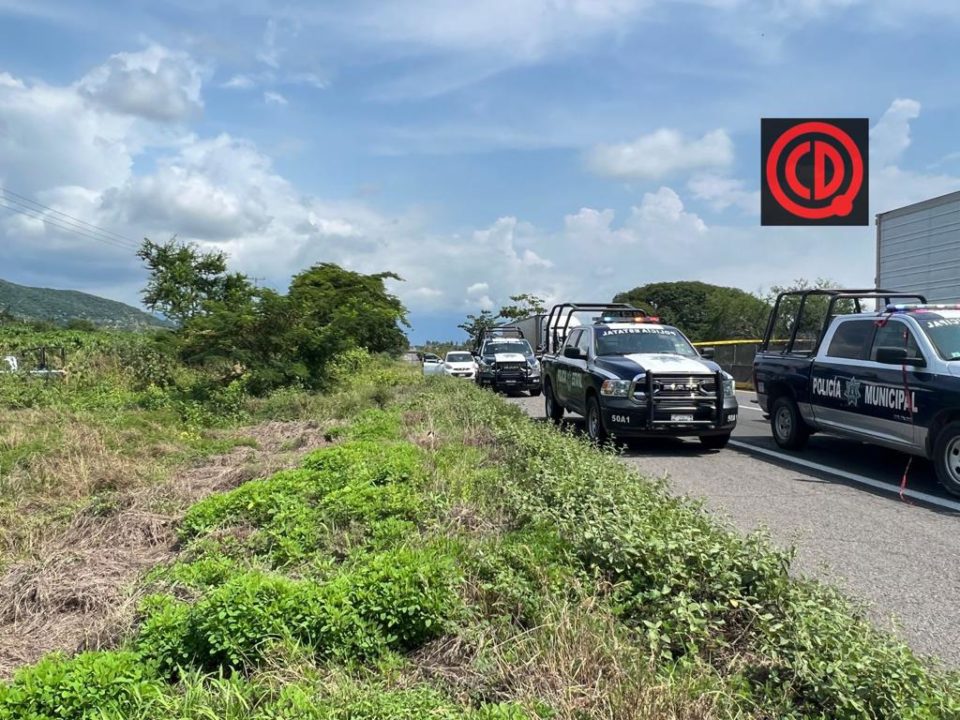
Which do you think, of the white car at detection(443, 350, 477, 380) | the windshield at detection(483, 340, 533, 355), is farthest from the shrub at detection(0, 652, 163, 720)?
the white car at detection(443, 350, 477, 380)

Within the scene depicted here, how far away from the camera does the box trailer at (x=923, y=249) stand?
68.9 feet

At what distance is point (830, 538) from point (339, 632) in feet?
14.5

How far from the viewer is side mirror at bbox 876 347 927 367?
794cm

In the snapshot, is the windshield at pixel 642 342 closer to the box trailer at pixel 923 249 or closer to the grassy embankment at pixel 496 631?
the grassy embankment at pixel 496 631

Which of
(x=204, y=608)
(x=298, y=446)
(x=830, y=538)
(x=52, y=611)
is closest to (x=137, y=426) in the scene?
(x=298, y=446)

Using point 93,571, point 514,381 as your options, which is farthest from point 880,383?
point 514,381

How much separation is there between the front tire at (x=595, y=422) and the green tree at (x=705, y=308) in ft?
143

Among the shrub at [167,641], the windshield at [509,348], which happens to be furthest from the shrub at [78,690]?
the windshield at [509,348]

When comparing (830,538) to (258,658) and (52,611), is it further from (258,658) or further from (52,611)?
(52,611)

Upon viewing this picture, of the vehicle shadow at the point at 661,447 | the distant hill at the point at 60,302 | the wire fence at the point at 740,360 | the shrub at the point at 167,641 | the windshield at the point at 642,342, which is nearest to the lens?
the shrub at the point at 167,641

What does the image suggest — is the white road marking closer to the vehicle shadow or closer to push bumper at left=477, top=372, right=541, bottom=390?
the vehicle shadow

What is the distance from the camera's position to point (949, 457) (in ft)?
24.8

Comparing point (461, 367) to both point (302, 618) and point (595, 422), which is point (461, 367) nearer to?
point (595, 422)

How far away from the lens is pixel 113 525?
599 centimetres
